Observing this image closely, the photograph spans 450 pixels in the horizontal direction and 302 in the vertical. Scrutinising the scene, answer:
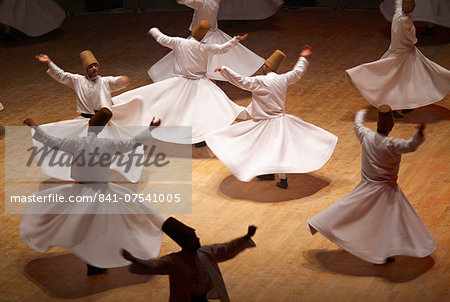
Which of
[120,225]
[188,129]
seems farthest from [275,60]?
[120,225]

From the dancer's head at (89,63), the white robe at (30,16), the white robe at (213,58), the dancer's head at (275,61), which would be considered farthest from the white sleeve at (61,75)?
the white robe at (30,16)

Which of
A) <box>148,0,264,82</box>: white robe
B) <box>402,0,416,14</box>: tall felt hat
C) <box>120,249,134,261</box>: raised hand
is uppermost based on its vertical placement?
<box>120,249,134,261</box>: raised hand

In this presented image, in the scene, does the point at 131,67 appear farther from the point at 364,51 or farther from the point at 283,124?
the point at 283,124

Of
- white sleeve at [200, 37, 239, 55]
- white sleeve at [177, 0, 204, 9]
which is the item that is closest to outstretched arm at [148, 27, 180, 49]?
white sleeve at [200, 37, 239, 55]

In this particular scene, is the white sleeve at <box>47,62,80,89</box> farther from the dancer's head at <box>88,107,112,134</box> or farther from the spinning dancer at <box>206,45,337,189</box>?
the dancer's head at <box>88,107,112,134</box>

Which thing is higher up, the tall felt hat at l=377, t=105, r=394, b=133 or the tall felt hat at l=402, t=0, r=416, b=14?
the tall felt hat at l=377, t=105, r=394, b=133

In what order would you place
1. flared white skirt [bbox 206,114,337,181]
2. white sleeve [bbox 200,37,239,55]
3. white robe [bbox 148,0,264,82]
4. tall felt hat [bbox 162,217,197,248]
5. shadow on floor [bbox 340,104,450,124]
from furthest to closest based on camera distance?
white robe [bbox 148,0,264,82] < shadow on floor [bbox 340,104,450,124] < white sleeve [bbox 200,37,239,55] < flared white skirt [bbox 206,114,337,181] < tall felt hat [bbox 162,217,197,248]

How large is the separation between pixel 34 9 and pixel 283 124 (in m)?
6.21

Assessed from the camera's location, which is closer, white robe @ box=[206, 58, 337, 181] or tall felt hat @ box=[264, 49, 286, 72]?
white robe @ box=[206, 58, 337, 181]

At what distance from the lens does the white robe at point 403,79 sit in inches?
359

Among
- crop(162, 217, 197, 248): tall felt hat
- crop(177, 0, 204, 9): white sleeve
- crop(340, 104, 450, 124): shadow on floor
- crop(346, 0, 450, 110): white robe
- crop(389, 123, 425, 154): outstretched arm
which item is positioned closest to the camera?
crop(162, 217, 197, 248): tall felt hat

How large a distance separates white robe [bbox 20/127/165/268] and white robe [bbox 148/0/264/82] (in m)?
3.84

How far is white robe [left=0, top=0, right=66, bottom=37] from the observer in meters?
12.3

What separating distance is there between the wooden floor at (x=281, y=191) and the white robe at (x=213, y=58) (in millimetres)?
418
